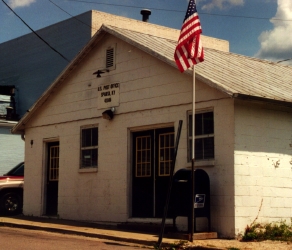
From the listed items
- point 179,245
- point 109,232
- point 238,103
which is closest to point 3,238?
point 109,232

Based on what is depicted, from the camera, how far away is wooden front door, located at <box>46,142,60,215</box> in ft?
61.4

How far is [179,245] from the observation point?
11.8 meters

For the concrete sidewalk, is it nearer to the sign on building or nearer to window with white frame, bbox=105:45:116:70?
the sign on building

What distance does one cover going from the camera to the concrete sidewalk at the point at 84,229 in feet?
42.1

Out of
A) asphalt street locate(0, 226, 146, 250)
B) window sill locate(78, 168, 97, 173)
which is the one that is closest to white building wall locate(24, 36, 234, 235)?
window sill locate(78, 168, 97, 173)

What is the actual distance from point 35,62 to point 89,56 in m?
16.9

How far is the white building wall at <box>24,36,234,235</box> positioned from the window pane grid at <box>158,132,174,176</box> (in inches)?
15.5

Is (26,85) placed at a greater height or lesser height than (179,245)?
greater

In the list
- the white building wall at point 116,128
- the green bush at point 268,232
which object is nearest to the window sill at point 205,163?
the white building wall at point 116,128

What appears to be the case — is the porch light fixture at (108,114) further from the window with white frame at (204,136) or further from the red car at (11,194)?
the red car at (11,194)

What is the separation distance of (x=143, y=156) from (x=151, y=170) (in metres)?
0.53

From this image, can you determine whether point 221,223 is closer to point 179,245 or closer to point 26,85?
point 179,245

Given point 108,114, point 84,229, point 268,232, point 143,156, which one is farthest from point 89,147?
point 268,232

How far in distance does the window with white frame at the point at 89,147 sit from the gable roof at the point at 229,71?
1987 mm
